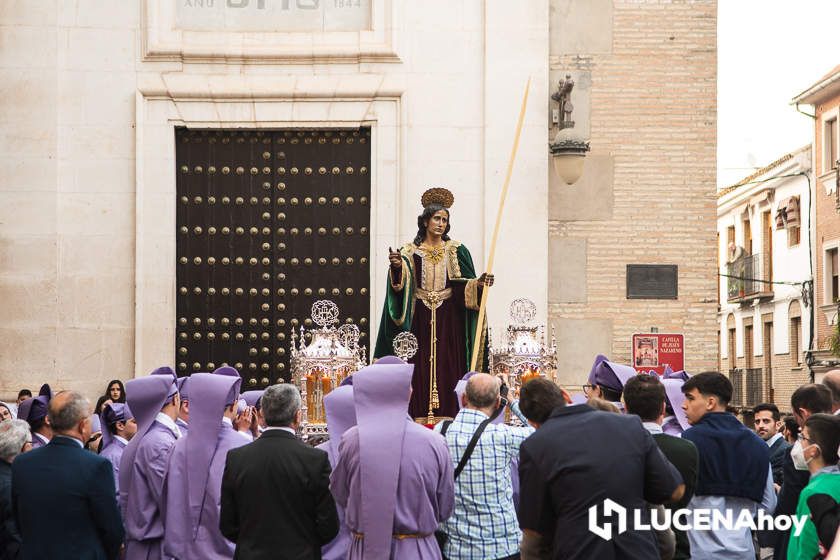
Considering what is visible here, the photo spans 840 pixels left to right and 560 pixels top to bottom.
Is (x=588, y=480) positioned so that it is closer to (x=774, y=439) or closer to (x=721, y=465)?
(x=721, y=465)

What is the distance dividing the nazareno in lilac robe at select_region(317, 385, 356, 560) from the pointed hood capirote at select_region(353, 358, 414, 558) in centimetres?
80

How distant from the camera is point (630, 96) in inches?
623

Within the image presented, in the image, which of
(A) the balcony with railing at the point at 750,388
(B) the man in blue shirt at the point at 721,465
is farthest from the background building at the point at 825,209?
(B) the man in blue shirt at the point at 721,465

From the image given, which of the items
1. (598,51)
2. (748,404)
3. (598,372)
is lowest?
(748,404)

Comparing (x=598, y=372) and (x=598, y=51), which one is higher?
(x=598, y=51)

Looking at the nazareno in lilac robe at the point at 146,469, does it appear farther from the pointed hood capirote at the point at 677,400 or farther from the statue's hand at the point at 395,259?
the statue's hand at the point at 395,259

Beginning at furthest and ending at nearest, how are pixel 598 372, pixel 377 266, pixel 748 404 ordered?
pixel 748 404, pixel 377 266, pixel 598 372

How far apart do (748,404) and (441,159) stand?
2875 centimetres

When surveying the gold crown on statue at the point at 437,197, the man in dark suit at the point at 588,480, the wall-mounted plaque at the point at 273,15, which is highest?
the wall-mounted plaque at the point at 273,15

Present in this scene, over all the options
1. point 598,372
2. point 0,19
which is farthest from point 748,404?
point 598,372

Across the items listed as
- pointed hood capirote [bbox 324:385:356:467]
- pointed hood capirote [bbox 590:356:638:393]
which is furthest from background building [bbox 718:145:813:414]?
pointed hood capirote [bbox 324:385:356:467]

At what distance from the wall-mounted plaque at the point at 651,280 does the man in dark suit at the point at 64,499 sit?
9.30 m

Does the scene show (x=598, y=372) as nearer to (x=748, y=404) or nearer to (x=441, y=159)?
(x=441, y=159)

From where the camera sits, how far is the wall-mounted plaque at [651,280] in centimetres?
1567
